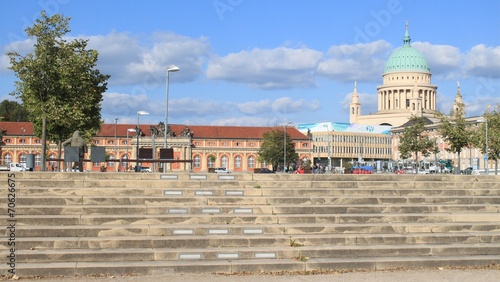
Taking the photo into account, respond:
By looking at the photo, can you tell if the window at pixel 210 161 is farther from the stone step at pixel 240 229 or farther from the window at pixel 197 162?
the stone step at pixel 240 229

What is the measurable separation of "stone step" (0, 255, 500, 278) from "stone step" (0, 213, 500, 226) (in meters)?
2.36

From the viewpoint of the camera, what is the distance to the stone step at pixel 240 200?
1986cm

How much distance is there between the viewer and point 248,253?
17.5 m

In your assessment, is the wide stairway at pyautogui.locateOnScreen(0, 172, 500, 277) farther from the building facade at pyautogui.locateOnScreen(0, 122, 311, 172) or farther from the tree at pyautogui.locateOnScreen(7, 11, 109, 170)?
the building facade at pyautogui.locateOnScreen(0, 122, 311, 172)

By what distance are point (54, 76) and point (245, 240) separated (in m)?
28.5

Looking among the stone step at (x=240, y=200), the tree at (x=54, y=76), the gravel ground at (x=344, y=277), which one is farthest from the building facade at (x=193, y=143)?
the gravel ground at (x=344, y=277)

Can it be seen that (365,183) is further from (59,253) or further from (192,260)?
(59,253)

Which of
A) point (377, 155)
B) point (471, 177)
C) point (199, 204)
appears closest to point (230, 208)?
Result: point (199, 204)

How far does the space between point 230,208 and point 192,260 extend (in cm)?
352

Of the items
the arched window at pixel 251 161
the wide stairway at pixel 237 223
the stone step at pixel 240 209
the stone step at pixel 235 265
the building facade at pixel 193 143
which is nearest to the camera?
the stone step at pixel 235 265

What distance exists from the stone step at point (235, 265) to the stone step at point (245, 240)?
0.96m

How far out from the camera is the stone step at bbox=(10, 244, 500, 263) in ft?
54.9

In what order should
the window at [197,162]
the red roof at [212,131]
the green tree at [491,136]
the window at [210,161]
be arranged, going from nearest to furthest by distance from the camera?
the green tree at [491,136]
the window at [210,161]
the window at [197,162]
the red roof at [212,131]

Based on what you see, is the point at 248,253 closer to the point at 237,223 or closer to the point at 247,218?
the point at 237,223
